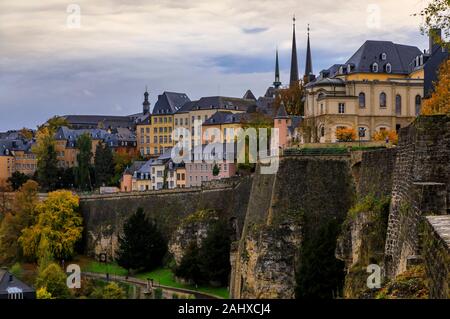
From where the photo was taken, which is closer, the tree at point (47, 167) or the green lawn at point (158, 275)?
the green lawn at point (158, 275)

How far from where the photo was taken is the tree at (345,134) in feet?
214

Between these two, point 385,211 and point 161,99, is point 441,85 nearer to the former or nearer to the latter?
point 385,211

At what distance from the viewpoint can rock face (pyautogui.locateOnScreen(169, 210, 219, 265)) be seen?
2763 inches

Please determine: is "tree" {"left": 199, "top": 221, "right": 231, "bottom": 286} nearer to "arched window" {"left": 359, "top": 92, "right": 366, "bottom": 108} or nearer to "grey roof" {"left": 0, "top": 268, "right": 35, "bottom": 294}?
"grey roof" {"left": 0, "top": 268, "right": 35, "bottom": 294}

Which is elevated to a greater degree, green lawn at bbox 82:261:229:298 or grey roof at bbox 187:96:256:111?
grey roof at bbox 187:96:256:111

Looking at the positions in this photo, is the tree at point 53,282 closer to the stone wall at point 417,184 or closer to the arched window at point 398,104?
the arched window at point 398,104

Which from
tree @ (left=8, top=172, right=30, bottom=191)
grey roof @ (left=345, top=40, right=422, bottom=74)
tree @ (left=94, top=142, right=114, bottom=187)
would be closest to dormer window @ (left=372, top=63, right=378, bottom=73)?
grey roof @ (left=345, top=40, right=422, bottom=74)

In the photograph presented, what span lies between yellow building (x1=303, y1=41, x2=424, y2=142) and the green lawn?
1439 cm

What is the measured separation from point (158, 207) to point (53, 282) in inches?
761

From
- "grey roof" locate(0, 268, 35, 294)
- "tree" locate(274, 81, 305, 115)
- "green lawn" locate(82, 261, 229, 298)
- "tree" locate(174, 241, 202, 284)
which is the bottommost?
"green lawn" locate(82, 261, 229, 298)

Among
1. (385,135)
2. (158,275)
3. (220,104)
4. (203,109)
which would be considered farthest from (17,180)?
(385,135)

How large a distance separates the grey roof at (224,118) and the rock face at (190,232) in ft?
160

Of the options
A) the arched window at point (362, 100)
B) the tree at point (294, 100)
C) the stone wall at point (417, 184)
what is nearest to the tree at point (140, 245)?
the arched window at point (362, 100)

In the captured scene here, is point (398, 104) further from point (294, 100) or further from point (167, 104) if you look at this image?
point (167, 104)
